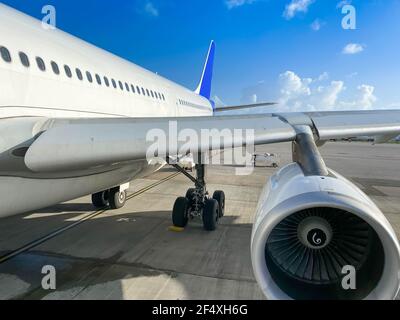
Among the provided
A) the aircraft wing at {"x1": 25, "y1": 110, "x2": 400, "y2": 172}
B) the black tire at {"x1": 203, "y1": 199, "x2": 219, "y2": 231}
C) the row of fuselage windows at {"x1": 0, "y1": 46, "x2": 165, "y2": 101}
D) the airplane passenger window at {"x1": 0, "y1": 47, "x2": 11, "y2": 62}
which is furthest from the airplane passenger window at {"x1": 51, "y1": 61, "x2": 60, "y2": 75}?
the black tire at {"x1": 203, "y1": 199, "x2": 219, "y2": 231}

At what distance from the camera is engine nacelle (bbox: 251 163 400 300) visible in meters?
3.05

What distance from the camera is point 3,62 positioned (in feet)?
13.1

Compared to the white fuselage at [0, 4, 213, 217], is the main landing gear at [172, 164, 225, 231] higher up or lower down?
lower down

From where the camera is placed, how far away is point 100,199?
31.5 feet

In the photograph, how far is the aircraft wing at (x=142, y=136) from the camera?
3822 mm

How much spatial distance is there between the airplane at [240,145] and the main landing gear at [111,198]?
153 inches

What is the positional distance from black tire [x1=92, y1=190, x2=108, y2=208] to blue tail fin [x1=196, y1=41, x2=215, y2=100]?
17.7 meters

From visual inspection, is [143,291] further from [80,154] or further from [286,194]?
[286,194]

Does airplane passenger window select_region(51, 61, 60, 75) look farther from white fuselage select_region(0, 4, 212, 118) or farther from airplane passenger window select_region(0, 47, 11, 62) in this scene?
airplane passenger window select_region(0, 47, 11, 62)

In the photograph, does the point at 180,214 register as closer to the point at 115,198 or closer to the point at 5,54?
the point at 115,198

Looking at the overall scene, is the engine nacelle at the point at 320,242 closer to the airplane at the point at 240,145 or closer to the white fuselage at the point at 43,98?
the airplane at the point at 240,145

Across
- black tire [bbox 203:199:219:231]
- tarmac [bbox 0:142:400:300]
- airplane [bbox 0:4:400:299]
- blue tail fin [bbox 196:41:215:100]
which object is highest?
blue tail fin [bbox 196:41:215:100]

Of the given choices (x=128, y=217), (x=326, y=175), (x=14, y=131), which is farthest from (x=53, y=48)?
(x=128, y=217)

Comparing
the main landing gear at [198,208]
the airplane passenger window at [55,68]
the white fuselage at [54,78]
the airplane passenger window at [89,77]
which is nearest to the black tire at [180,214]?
the main landing gear at [198,208]
